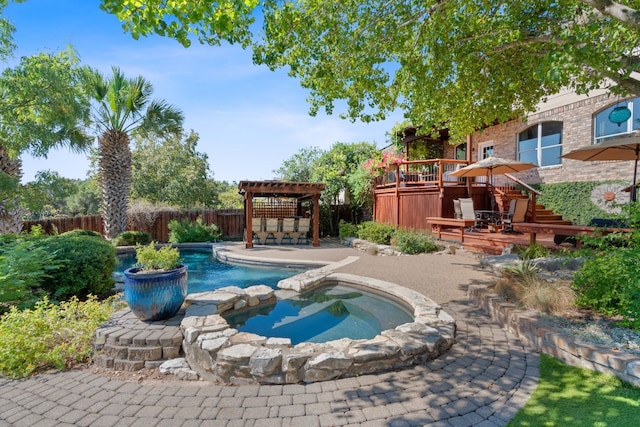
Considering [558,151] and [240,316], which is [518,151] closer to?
[558,151]

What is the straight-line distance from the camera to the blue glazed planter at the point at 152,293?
3625mm

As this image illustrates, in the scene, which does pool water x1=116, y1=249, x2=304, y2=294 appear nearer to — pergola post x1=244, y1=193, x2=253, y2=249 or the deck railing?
pergola post x1=244, y1=193, x2=253, y2=249

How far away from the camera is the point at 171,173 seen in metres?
20.2

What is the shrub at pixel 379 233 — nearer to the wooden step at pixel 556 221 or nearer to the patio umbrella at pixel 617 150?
the wooden step at pixel 556 221

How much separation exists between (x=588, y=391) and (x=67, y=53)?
10.4 m

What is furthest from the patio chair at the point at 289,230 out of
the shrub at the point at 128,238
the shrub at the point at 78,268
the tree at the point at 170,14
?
the tree at the point at 170,14

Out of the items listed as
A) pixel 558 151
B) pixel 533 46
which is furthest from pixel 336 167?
pixel 533 46

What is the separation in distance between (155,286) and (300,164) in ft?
53.1

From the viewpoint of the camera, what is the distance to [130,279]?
3650 millimetres

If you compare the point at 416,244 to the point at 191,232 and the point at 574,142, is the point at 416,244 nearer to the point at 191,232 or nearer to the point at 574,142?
the point at 574,142

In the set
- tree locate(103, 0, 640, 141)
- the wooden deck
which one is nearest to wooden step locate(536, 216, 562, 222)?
the wooden deck

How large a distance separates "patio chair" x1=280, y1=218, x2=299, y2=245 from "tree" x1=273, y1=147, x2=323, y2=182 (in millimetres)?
6504

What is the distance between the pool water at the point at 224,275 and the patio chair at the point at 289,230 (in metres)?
3.17

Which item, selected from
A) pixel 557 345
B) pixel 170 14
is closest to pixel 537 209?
pixel 557 345
